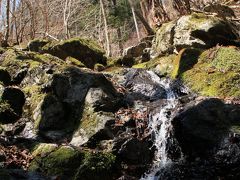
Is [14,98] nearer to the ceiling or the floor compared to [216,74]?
nearer to the floor

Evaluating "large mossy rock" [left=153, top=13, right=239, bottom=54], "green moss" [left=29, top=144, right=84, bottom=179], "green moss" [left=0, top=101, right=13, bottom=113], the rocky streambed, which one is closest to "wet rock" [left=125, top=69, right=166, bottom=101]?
the rocky streambed

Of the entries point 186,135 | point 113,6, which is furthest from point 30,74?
point 113,6

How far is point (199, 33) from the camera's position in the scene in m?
15.8

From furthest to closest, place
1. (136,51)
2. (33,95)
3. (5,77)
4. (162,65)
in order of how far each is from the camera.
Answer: (136,51) → (162,65) → (5,77) → (33,95)

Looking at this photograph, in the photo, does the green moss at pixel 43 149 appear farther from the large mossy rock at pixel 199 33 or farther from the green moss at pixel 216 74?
the large mossy rock at pixel 199 33

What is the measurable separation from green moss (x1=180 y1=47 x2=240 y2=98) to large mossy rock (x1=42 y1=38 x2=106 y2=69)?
657cm

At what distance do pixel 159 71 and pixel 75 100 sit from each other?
4787mm

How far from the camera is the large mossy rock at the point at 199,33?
15641 millimetres

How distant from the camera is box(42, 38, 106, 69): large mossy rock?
18.8 metres

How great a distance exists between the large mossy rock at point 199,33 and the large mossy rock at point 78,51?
374cm

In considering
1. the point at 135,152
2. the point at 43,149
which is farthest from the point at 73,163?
the point at 135,152

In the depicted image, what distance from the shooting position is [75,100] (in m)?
11.6

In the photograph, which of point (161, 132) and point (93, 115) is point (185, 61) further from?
point (93, 115)

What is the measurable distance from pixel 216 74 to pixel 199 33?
11.1 ft
